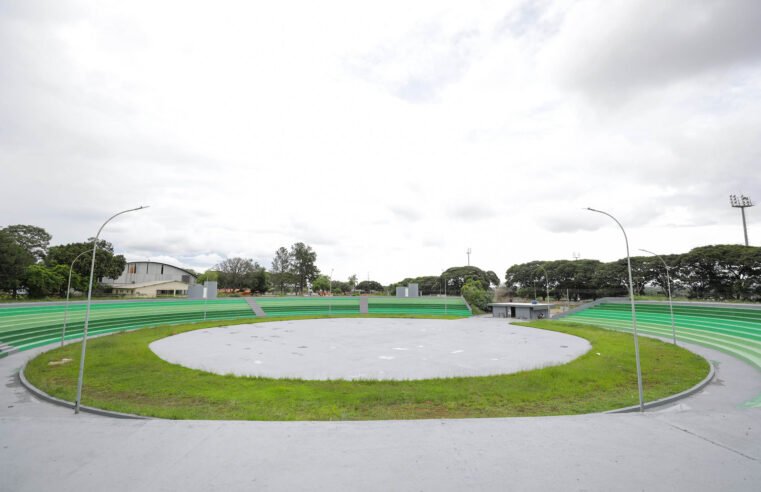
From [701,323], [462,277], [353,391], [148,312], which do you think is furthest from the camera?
[462,277]

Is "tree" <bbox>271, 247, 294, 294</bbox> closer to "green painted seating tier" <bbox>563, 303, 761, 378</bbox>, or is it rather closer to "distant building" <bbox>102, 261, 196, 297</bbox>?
"distant building" <bbox>102, 261, 196, 297</bbox>

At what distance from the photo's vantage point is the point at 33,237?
2302 inches

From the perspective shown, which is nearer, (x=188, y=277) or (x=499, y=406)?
(x=499, y=406)

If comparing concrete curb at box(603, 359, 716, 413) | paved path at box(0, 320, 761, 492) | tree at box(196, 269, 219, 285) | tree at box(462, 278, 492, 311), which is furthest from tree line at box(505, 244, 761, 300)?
tree at box(196, 269, 219, 285)

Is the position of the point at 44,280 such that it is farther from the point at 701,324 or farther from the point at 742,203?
the point at 742,203

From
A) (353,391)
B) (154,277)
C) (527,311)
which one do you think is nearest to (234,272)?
(154,277)

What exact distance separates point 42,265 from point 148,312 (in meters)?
21.8

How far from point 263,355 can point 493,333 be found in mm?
18134

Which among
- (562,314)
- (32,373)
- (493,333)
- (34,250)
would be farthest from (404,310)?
(34,250)

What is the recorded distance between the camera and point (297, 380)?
13.5 m

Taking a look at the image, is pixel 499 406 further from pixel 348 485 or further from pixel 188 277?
pixel 188 277

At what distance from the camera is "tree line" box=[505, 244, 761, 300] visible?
46544 millimetres

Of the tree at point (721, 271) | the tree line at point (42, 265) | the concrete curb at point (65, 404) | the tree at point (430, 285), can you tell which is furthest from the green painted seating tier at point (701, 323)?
the tree at point (430, 285)

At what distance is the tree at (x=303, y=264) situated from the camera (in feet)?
267
